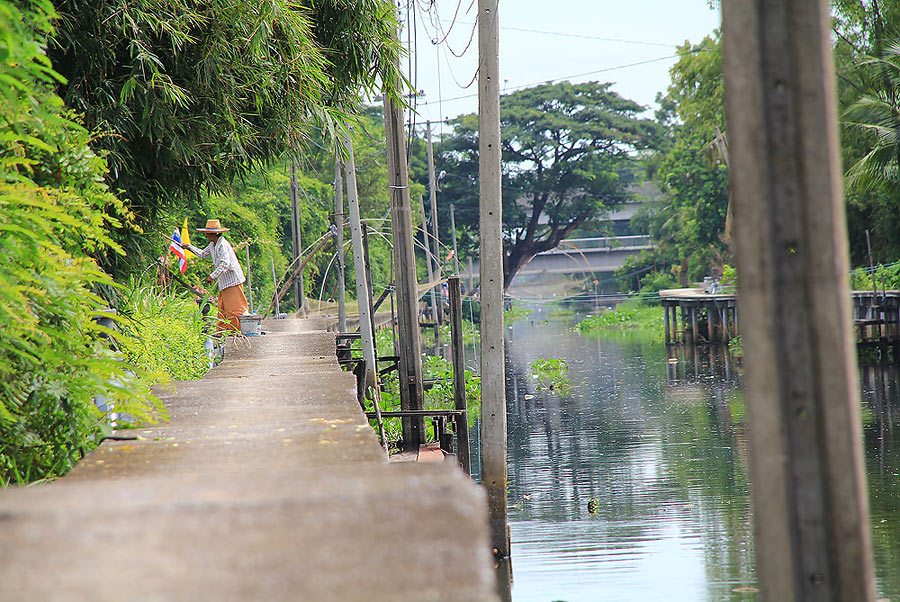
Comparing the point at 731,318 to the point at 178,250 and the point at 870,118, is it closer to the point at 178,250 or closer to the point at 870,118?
the point at 870,118

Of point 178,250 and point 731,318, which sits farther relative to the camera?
point 731,318

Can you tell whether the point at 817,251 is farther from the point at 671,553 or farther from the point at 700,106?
the point at 700,106

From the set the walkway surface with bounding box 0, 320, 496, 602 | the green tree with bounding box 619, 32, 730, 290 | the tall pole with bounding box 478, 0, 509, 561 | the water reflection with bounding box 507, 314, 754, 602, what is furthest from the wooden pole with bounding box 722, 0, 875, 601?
the green tree with bounding box 619, 32, 730, 290

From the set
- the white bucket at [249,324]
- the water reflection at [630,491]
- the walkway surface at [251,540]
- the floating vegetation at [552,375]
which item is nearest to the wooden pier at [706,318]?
the floating vegetation at [552,375]

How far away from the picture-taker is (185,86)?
636 centimetres

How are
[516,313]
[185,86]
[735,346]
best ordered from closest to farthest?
[185,86]
[735,346]
[516,313]

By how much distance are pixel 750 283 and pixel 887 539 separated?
7482mm

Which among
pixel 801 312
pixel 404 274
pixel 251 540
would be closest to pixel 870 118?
pixel 404 274

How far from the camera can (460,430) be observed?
33.1ft

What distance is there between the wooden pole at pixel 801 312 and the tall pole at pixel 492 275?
578 cm

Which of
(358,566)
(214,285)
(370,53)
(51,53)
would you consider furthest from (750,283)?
(214,285)

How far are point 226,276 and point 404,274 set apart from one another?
6.67 ft

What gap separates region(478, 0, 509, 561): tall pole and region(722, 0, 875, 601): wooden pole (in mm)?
5777

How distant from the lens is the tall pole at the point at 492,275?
8117 mm
